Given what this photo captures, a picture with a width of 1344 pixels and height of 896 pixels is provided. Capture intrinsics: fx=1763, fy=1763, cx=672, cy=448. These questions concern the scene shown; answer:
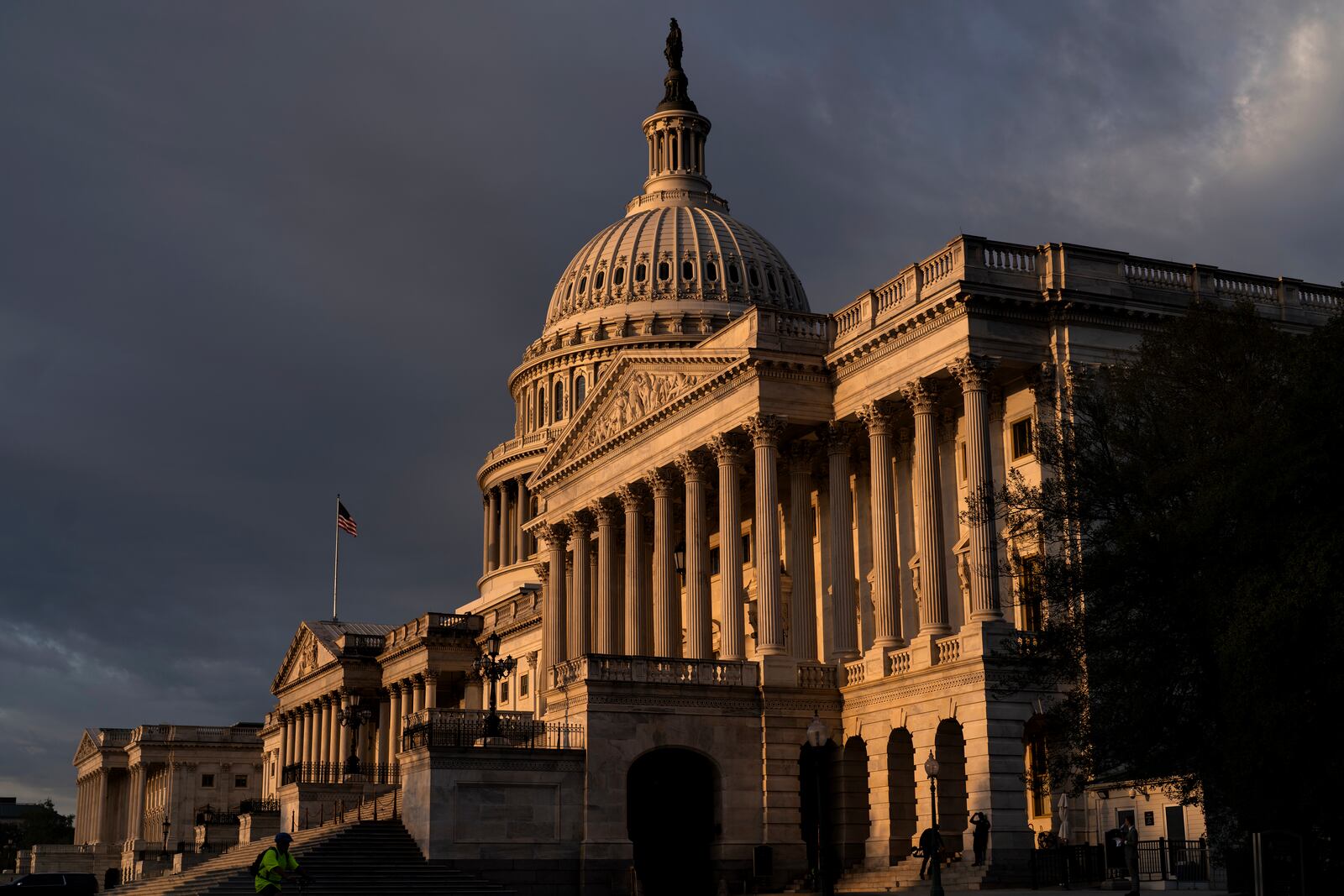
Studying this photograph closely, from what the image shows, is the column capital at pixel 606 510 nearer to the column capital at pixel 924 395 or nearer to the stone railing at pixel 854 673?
the stone railing at pixel 854 673

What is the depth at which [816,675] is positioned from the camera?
60062 millimetres

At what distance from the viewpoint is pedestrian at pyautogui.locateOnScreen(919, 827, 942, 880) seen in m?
44.4

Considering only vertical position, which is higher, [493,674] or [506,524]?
[506,524]

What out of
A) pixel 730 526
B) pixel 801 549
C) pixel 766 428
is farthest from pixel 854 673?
pixel 766 428

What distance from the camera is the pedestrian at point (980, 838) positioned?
4912cm

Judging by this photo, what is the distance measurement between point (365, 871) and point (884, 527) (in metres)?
20.1

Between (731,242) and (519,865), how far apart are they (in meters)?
86.8

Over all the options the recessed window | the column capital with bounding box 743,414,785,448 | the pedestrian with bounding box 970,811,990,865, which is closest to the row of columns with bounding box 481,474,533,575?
the column capital with bounding box 743,414,785,448

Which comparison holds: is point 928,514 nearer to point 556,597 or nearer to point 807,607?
point 807,607

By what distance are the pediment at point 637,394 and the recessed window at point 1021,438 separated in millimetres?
9883

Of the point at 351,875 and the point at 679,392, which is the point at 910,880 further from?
the point at 679,392

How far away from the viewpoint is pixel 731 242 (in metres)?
135

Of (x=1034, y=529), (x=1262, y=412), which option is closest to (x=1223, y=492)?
(x=1262, y=412)

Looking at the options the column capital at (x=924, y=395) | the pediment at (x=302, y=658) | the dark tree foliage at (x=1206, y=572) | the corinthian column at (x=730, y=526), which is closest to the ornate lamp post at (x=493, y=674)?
the corinthian column at (x=730, y=526)
